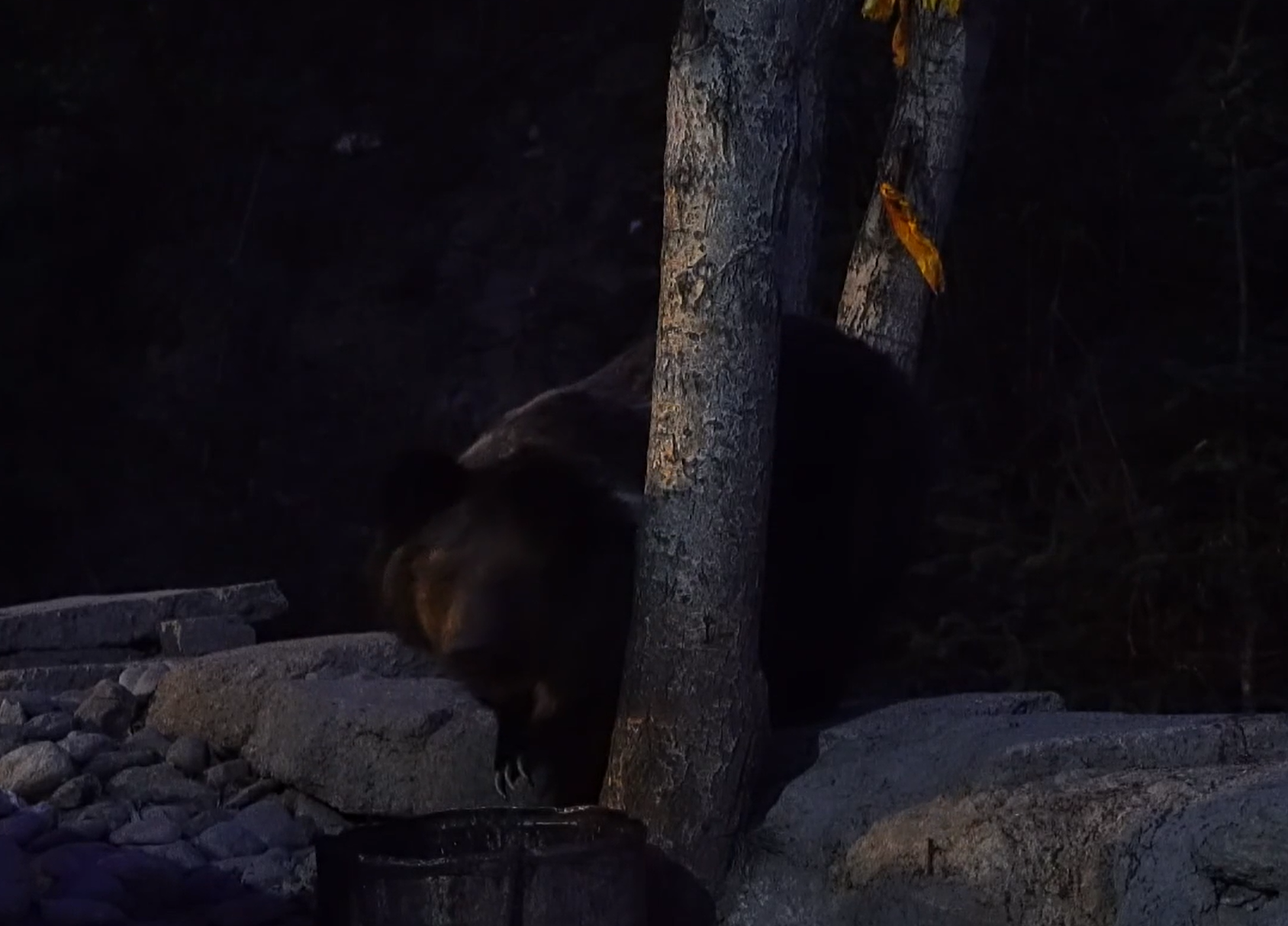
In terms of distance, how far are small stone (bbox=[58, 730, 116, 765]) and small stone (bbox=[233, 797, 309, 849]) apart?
1.40 ft

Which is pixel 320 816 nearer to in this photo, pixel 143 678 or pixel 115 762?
pixel 115 762

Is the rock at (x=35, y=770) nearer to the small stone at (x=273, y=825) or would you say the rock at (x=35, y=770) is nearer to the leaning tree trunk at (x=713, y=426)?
the small stone at (x=273, y=825)

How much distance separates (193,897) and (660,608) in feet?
3.87

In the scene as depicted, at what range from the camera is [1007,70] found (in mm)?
7402

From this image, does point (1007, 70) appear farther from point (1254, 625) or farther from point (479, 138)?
point (479, 138)

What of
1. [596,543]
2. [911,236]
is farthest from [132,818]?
[911,236]

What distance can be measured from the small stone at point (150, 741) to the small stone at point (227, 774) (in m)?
0.22

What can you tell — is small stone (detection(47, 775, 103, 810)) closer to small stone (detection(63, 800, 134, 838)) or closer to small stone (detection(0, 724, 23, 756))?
small stone (detection(63, 800, 134, 838))

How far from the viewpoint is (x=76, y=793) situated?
4.04m

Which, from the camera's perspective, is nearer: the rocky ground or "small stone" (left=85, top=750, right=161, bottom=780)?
the rocky ground

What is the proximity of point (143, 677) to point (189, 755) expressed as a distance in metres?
0.61

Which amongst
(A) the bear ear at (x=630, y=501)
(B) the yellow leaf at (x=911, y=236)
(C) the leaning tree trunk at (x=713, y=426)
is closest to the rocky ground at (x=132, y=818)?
(C) the leaning tree trunk at (x=713, y=426)

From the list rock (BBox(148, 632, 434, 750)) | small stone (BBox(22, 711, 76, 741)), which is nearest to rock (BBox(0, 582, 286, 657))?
rock (BBox(148, 632, 434, 750))

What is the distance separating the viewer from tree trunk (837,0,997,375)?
16.6 feet
